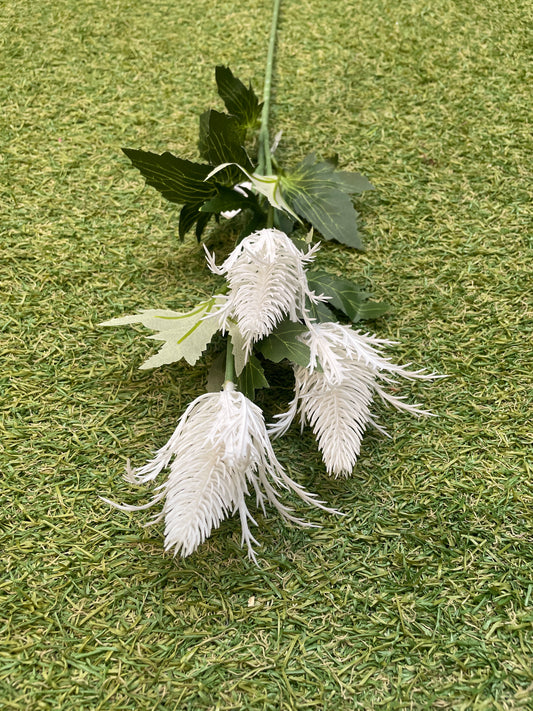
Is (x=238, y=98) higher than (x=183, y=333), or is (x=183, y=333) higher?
(x=238, y=98)

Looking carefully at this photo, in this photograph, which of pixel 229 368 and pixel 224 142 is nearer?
pixel 229 368

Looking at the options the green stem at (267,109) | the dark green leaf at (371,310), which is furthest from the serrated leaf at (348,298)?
the green stem at (267,109)

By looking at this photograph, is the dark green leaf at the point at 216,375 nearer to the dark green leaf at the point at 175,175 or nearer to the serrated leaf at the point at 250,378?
the serrated leaf at the point at 250,378

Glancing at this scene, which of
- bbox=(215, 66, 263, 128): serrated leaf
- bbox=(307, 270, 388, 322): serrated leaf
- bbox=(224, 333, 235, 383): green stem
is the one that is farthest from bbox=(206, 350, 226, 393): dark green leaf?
bbox=(215, 66, 263, 128): serrated leaf

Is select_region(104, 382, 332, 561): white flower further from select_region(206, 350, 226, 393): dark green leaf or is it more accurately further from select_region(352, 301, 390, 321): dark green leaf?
select_region(352, 301, 390, 321): dark green leaf

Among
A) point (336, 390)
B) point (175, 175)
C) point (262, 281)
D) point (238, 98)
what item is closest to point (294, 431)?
point (336, 390)

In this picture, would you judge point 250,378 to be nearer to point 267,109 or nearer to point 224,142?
point 224,142

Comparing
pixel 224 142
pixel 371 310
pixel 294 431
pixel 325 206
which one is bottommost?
pixel 294 431

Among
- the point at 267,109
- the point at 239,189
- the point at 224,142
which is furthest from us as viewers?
the point at 267,109

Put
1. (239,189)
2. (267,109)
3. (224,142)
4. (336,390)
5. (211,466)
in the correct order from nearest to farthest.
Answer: (211,466), (336,390), (224,142), (239,189), (267,109)
